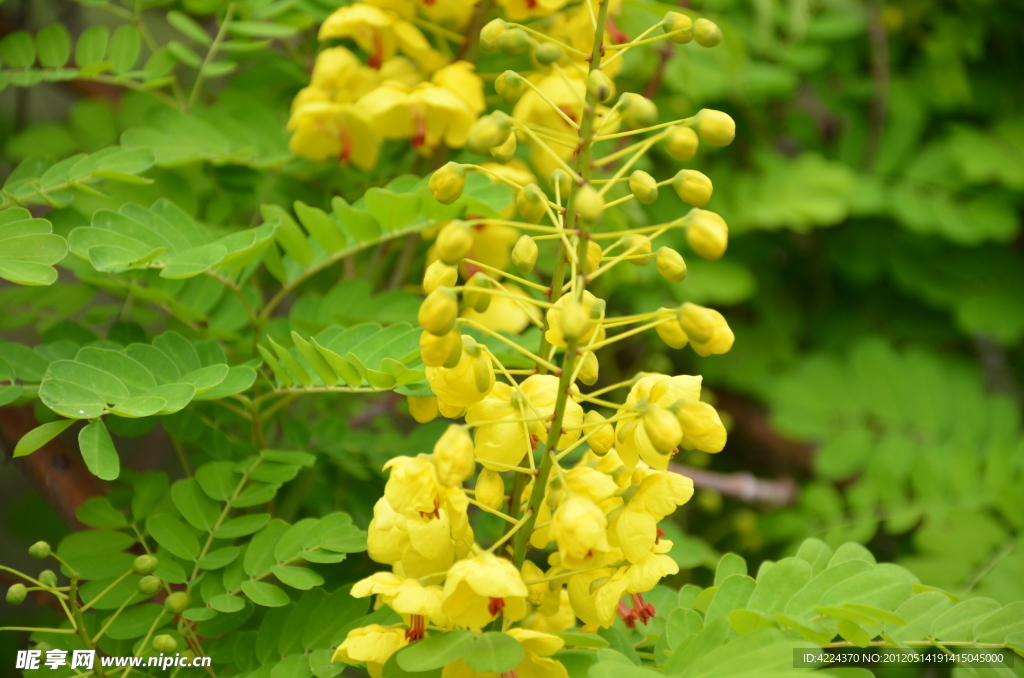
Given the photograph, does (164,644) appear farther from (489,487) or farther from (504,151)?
(504,151)

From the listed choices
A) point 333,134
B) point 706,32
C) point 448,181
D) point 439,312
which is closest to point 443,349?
point 439,312

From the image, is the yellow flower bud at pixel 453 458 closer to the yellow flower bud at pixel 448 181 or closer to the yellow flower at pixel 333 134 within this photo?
the yellow flower bud at pixel 448 181

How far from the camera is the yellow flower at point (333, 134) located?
94 cm

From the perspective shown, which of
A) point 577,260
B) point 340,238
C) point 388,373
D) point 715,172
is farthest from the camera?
point 715,172

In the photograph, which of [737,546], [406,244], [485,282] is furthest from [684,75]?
[737,546]

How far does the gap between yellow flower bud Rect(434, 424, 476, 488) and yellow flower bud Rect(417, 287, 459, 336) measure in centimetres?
7

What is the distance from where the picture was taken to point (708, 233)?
1.86 ft

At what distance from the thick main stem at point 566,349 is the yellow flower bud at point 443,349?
3.0 inches

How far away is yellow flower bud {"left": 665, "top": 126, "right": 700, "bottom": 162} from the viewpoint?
605 millimetres

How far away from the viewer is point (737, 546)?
1838 millimetres

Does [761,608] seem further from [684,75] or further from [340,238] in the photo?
[684,75]

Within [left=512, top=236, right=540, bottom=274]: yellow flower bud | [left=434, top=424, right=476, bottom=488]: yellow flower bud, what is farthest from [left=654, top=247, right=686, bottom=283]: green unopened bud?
[left=434, top=424, right=476, bottom=488]: yellow flower bud

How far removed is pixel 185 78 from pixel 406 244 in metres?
0.65

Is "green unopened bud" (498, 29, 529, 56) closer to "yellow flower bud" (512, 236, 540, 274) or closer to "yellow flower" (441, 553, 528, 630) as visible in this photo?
"yellow flower bud" (512, 236, 540, 274)
